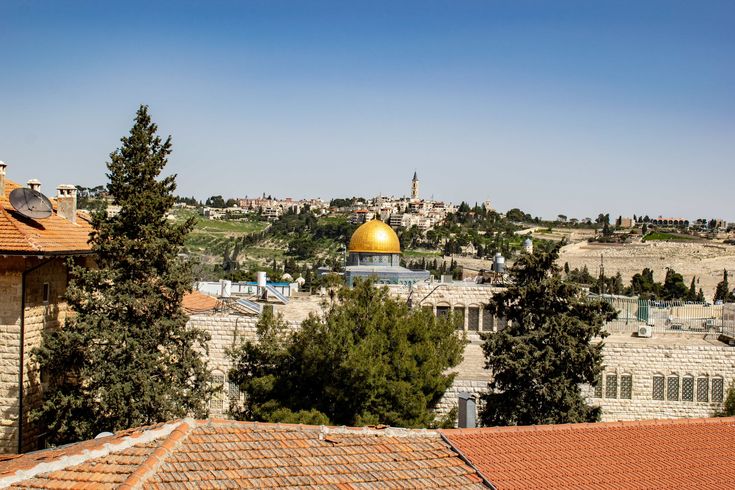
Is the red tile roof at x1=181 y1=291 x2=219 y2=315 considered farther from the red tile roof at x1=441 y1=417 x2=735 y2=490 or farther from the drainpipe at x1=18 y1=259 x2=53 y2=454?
the red tile roof at x1=441 y1=417 x2=735 y2=490

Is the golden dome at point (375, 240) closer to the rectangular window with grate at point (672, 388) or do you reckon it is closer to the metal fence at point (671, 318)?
the metal fence at point (671, 318)

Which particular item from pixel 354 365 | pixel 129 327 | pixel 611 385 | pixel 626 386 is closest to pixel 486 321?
pixel 611 385

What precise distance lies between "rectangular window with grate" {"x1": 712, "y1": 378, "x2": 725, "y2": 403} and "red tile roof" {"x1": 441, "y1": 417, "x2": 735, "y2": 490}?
9.98 metres

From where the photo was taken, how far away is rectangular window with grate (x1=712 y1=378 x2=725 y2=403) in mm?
19281

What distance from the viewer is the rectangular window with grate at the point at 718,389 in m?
19.3

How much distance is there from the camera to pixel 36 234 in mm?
12781

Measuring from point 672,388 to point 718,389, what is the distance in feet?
3.91

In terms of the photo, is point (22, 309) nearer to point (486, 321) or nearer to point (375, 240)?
point (486, 321)

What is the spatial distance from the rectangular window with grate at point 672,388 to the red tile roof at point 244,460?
12.9 m

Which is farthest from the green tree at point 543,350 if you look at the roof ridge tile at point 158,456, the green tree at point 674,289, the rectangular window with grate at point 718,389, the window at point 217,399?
the green tree at point 674,289

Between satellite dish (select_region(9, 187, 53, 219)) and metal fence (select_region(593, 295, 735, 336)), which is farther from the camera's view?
metal fence (select_region(593, 295, 735, 336))

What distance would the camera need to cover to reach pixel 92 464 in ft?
23.3

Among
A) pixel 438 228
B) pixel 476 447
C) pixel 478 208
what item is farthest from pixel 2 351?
pixel 478 208

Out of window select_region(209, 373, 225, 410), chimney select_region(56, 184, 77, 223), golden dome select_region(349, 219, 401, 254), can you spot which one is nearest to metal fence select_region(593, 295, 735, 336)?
golden dome select_region(349, 219, 401, 254)
